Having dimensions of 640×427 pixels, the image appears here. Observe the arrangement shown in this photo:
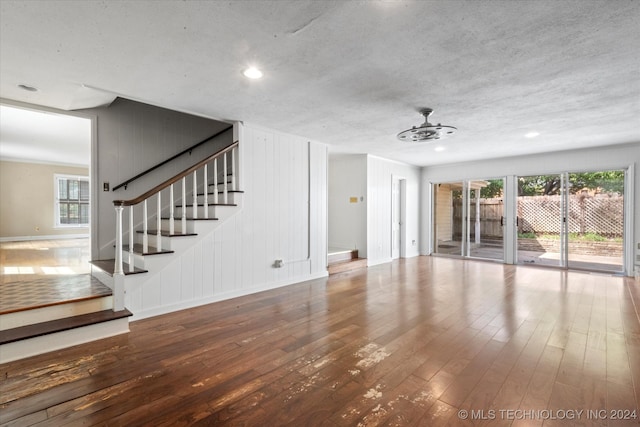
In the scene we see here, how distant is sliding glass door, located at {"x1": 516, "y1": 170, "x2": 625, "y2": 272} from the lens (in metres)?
6.06

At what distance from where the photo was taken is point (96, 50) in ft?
7.75

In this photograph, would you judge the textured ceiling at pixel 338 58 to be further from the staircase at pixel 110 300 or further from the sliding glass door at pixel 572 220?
the sliding glass door at pixel 572 220

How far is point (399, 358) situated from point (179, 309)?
8.57 ft

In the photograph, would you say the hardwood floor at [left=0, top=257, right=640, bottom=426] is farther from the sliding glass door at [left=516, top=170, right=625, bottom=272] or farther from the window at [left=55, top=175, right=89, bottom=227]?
the window at [left=55, top=175, right=89, bottom=227]

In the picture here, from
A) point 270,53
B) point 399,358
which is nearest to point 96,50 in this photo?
point 270,53

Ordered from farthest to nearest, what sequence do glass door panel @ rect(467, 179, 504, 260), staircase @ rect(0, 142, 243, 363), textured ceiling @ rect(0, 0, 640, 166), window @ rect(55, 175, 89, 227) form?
window @ rect(55, 175, 89, 227) → glass door panel @ rect(467, 179, 504, 260) → staircase @ rect(0, 142, 243, 363) → textured ceiling @ rect(0, 0, 640, 166)

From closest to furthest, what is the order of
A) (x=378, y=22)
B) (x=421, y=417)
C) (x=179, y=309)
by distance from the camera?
1. (x=421, y=417)
2. (x=378, y=22)
3. (x=179, y=309)

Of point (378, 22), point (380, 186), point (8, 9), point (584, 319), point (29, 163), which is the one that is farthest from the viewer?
point (29, 163)

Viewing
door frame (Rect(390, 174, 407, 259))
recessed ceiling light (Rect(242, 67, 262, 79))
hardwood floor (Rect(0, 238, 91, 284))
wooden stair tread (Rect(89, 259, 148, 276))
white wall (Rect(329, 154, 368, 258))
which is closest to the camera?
recessed ceiling light (Rect(242, 67, 262, 79))

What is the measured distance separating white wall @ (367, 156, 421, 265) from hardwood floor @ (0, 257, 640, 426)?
9.70ft

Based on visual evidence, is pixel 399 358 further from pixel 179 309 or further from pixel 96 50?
pixel 96 50

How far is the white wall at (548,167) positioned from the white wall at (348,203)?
8.77 ft

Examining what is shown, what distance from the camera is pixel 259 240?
457cm

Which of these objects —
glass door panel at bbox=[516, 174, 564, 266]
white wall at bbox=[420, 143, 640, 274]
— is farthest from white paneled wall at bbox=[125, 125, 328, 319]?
glass door panel at bbox=[516, 174, 564, 266]
